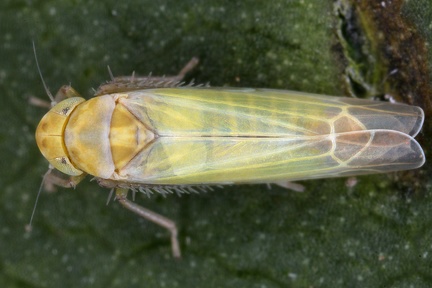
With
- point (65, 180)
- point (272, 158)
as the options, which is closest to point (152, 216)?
point (65, 180)

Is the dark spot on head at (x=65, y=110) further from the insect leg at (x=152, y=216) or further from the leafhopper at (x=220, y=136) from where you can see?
the insect leg at (x=152, y=216)

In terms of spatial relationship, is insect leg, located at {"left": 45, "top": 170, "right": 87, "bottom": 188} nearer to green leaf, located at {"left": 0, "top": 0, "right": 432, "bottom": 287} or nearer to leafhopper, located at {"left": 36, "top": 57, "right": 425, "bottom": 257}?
leafhopper, located at {"left": 36, "top": 57, "right": 425, "bottom": 257}

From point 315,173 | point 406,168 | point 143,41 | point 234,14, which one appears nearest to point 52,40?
point 143,41

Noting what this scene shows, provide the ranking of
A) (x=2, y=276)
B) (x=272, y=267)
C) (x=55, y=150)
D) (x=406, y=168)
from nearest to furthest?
(x=406, y=168)
(x=55, y=150)
(x=272, y=267)
(x=2, y=276)

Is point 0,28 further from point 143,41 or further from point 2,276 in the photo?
point 2,276

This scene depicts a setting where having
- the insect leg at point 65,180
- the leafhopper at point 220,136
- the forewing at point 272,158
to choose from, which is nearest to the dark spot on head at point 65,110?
the leafhopper at point 220,136

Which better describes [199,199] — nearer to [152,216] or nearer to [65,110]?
[152,216]
